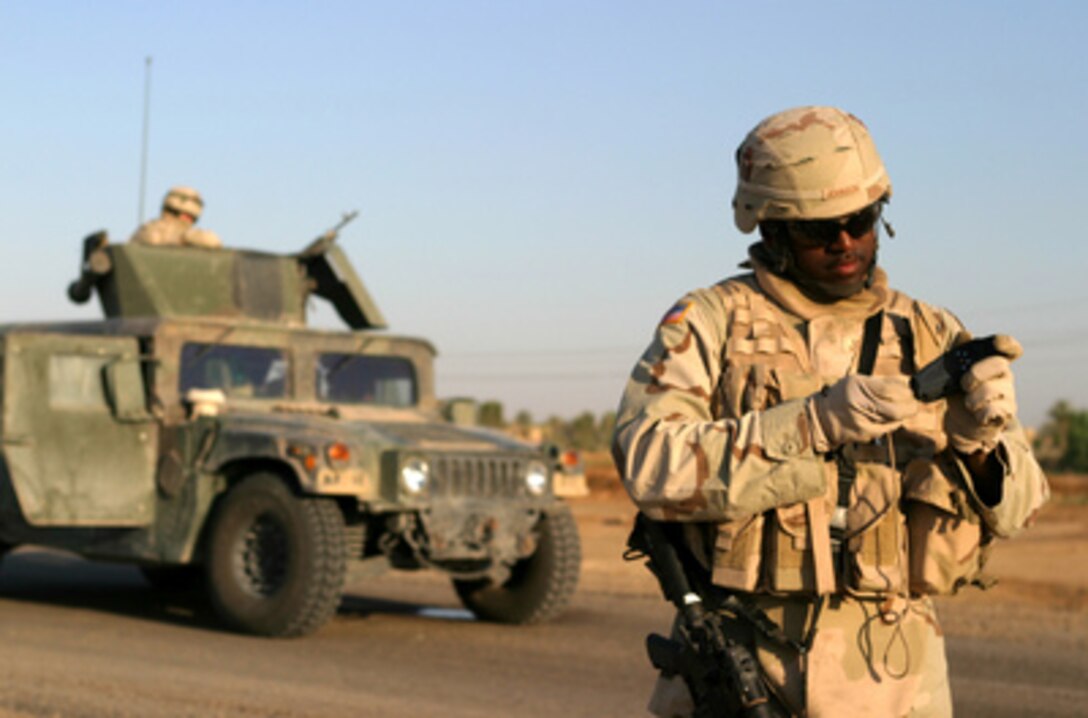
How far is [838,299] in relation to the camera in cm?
289

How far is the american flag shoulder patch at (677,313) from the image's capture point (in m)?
2.86

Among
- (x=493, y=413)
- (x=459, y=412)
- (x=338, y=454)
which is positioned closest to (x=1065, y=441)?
(x=493, y=413)

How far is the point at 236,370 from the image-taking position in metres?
10.3

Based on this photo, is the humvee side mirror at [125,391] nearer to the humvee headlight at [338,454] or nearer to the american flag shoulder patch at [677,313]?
the humvee headlight at [338,454]

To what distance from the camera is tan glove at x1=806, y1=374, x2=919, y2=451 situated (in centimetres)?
254

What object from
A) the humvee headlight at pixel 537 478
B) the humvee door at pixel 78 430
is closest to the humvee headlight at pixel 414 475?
the humvee headlight at pixel 537 478

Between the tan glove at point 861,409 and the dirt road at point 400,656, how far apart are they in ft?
14.2

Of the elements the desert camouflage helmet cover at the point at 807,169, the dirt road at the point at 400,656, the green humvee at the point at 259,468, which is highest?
the desert camouflage helmet cover at the point at 807,169

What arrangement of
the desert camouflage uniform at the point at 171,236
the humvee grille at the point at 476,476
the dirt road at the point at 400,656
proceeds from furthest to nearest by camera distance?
the desert camouflage uniform at the point at 171,236 < the humvee grille at the point at 476,476 < the dirt road at the point at 400,656

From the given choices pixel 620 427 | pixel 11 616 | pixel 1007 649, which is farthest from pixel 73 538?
pixel 620 427

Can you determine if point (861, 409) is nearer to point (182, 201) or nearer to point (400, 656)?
point (400, 656)

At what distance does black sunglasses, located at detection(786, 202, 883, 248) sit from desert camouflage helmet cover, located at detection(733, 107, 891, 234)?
2 centimetres

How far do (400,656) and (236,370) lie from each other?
246cm

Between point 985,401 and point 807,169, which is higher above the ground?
point 807,169
